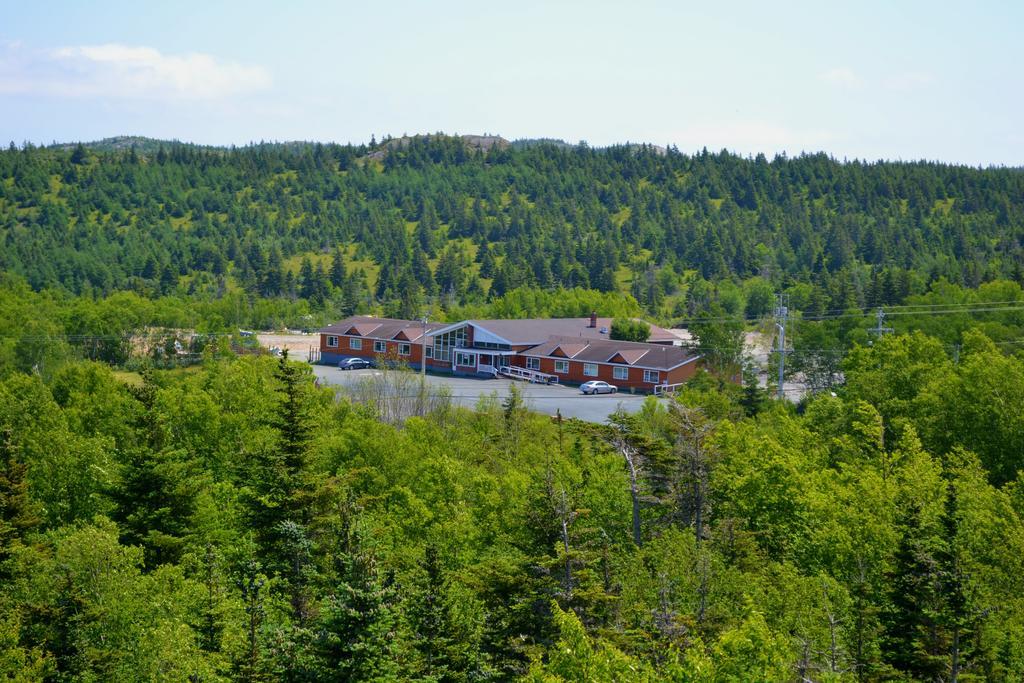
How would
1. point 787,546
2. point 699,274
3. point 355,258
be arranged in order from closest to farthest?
point 787,546
point 699,274
point 355,258

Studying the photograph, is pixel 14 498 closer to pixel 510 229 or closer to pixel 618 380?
pixel 618 380

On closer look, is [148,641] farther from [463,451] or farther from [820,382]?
[820,382]

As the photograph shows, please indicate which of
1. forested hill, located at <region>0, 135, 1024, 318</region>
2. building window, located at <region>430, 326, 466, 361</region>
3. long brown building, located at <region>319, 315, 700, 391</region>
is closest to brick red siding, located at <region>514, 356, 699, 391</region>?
long brown building, located at <region>319, 315, 700, 391</region>

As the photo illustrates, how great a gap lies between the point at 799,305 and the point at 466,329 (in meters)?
41.8

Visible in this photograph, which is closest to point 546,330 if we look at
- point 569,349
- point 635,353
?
point 569,349

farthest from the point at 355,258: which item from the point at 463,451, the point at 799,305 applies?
the point at 463,451

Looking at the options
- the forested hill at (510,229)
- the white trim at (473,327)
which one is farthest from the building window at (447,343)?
the forested hill at (510,229)

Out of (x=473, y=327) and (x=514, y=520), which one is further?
(x=473, y=327)

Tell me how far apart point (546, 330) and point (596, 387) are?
15358 millimetres

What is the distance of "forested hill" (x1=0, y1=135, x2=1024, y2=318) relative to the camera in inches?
5290

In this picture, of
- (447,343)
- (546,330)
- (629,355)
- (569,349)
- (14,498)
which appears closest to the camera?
(14,498)

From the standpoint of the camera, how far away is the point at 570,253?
145625 mm

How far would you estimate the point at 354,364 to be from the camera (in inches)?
3371

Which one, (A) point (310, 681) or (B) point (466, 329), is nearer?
(A) point (310, 681)
